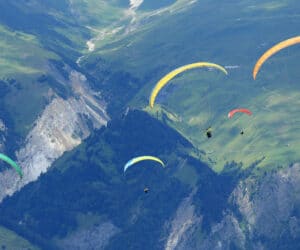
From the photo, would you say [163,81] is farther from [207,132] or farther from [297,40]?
[297,40]

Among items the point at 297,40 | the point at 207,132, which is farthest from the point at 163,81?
the point at 297,40

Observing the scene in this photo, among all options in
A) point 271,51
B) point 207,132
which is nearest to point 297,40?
point 271,51

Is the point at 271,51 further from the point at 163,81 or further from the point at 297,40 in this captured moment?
the point at 163,81

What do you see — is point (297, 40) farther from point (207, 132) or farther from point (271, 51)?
point (207, 132)
